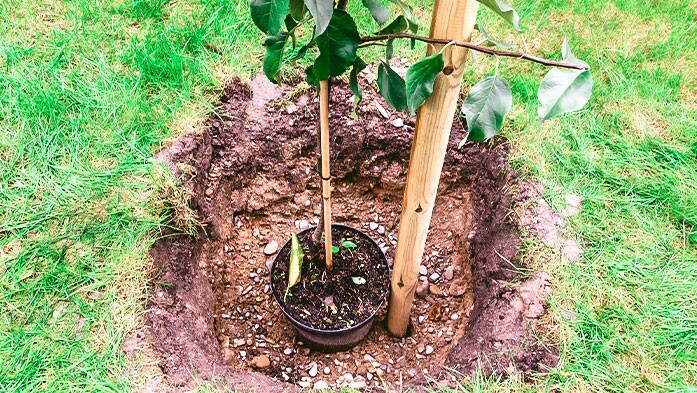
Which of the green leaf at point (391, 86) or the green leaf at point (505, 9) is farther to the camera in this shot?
the green leaf at point (391, 86)

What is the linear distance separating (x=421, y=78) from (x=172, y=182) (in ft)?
4.11

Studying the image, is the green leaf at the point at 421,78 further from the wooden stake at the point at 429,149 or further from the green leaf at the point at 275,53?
the green leaf at the point at 275,53

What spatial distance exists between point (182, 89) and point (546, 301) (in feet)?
6.02

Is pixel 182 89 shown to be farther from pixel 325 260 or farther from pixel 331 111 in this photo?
pixel 325 260

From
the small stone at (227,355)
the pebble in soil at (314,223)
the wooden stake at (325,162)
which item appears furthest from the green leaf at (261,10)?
the small stone at (227,355)

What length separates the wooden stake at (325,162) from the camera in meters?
1.42

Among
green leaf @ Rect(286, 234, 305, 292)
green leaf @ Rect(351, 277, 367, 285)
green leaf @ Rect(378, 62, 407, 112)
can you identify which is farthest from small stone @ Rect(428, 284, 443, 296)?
green leaf @ Rect(378, 62, 407, 112)

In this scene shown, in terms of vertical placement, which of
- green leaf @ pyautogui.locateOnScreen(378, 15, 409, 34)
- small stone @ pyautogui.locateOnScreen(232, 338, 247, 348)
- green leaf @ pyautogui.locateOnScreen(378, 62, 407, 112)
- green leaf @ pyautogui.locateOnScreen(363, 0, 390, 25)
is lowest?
small stone @ pyautogui.locateOnScreen(232, 338, 247, 348)

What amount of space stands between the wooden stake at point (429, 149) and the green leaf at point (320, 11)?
0.34 meters

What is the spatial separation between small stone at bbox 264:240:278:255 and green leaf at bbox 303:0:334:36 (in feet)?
5.34

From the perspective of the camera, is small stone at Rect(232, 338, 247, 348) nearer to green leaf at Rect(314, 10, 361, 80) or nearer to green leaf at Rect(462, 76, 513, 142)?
green leaf at Rect(314, 10, 361, 80)

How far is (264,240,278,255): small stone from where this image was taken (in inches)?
94.3

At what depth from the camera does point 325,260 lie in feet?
6.49

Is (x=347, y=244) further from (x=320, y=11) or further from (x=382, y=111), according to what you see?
(x=320, y=11)
